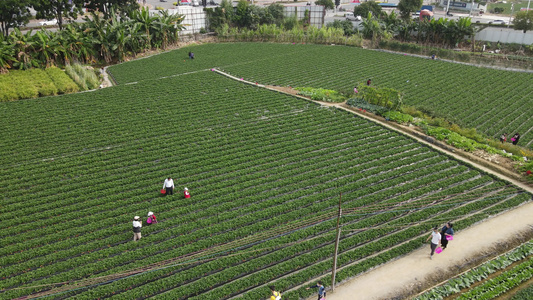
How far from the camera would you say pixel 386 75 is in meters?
37.9

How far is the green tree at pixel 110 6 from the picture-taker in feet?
160

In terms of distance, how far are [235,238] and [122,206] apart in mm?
6083

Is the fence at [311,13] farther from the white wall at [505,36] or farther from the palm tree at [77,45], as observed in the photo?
the palm tree at [77,45]

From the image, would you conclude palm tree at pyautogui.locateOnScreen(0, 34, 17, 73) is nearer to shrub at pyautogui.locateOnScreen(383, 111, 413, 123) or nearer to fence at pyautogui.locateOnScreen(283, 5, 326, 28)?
shrub at pyautogui.locateOnScreen(383, 111, 413, 123)

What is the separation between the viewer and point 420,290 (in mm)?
13406

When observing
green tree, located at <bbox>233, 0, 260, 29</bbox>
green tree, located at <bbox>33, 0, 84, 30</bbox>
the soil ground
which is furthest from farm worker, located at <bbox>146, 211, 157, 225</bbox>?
green tree, located at <bbox>233, 0, 260, 29</bbox>

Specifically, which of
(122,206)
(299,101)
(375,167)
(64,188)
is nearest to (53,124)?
(64,188)

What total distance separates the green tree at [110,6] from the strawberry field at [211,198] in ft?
84.2

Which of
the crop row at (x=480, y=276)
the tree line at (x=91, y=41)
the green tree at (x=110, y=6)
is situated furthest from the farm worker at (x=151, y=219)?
the green tree at (x=110, y=6)

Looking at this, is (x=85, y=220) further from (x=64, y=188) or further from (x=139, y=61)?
(x=139, y=61)

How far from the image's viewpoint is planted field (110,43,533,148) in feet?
94.2

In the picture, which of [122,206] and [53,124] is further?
[53,124]

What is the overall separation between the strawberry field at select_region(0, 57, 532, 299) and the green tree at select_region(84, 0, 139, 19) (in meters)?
25.7

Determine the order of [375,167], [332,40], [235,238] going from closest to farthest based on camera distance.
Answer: [235,238]
[375,167]
[332,40]
